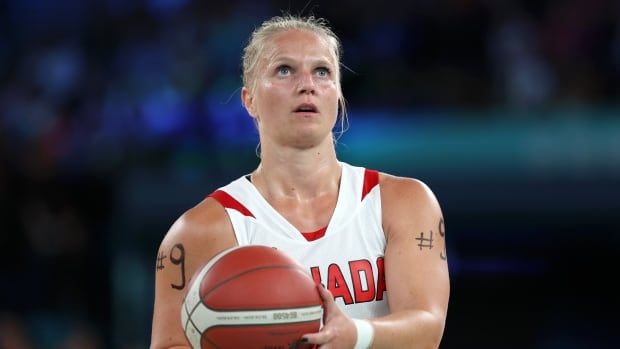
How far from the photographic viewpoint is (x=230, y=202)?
16.3 ft

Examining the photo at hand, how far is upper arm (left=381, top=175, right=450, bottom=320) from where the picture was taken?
4.63 m

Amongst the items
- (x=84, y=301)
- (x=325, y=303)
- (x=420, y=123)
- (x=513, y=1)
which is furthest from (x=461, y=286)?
(x=325, y=303)

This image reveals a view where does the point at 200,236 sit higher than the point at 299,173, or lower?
lower

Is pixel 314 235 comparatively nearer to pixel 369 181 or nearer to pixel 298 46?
pixel 369 181

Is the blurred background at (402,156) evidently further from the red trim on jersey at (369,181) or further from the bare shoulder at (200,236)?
the bare shoulder at (200,236)

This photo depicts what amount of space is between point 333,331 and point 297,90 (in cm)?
140

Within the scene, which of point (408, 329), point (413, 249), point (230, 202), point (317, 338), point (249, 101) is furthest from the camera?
point (249, 101)

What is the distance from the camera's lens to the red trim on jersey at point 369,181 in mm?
5023

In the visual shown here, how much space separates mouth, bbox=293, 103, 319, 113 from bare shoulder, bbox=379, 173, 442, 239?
500 mm

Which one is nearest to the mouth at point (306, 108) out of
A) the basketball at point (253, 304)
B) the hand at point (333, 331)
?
the basketball at point (253, 304)

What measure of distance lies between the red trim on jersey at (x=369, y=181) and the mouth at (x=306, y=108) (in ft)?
1.49

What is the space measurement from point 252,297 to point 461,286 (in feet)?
25.8

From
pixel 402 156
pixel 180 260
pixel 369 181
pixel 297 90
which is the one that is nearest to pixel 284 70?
pixel 297 90

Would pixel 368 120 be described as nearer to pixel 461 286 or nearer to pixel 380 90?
pixel 380 90
